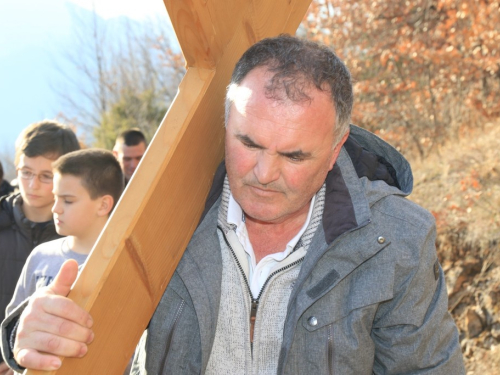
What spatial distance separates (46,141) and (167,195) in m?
2.67

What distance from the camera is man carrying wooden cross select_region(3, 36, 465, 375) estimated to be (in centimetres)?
196

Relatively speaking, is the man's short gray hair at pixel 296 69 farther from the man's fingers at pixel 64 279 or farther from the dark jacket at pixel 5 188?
the dark jacket at pixel 5 188

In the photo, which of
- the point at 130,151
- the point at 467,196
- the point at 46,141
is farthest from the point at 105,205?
the point at 467,196

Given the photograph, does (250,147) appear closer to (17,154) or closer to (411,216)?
(411,216)

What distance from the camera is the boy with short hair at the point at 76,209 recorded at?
3238 mm

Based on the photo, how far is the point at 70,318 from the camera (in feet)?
4.84

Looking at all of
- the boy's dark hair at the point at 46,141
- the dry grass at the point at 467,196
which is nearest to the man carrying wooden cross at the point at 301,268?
the boy's dark hair at the point at 46,141

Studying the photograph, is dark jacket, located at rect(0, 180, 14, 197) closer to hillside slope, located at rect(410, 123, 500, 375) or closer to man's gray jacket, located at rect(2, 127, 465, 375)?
man's gray jacket, located at rect(2, 127, 465, 375)

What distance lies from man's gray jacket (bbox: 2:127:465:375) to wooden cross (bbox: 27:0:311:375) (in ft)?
0.59

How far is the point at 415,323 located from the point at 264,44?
40.4 inches

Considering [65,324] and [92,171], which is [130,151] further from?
[65,324]

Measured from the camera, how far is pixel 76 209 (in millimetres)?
3494

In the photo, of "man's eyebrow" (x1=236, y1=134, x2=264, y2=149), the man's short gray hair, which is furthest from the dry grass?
"man's eyebrow" (x1=236, y1=134, x2=264, y2=149)

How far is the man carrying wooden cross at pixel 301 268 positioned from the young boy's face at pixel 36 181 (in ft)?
6.64
